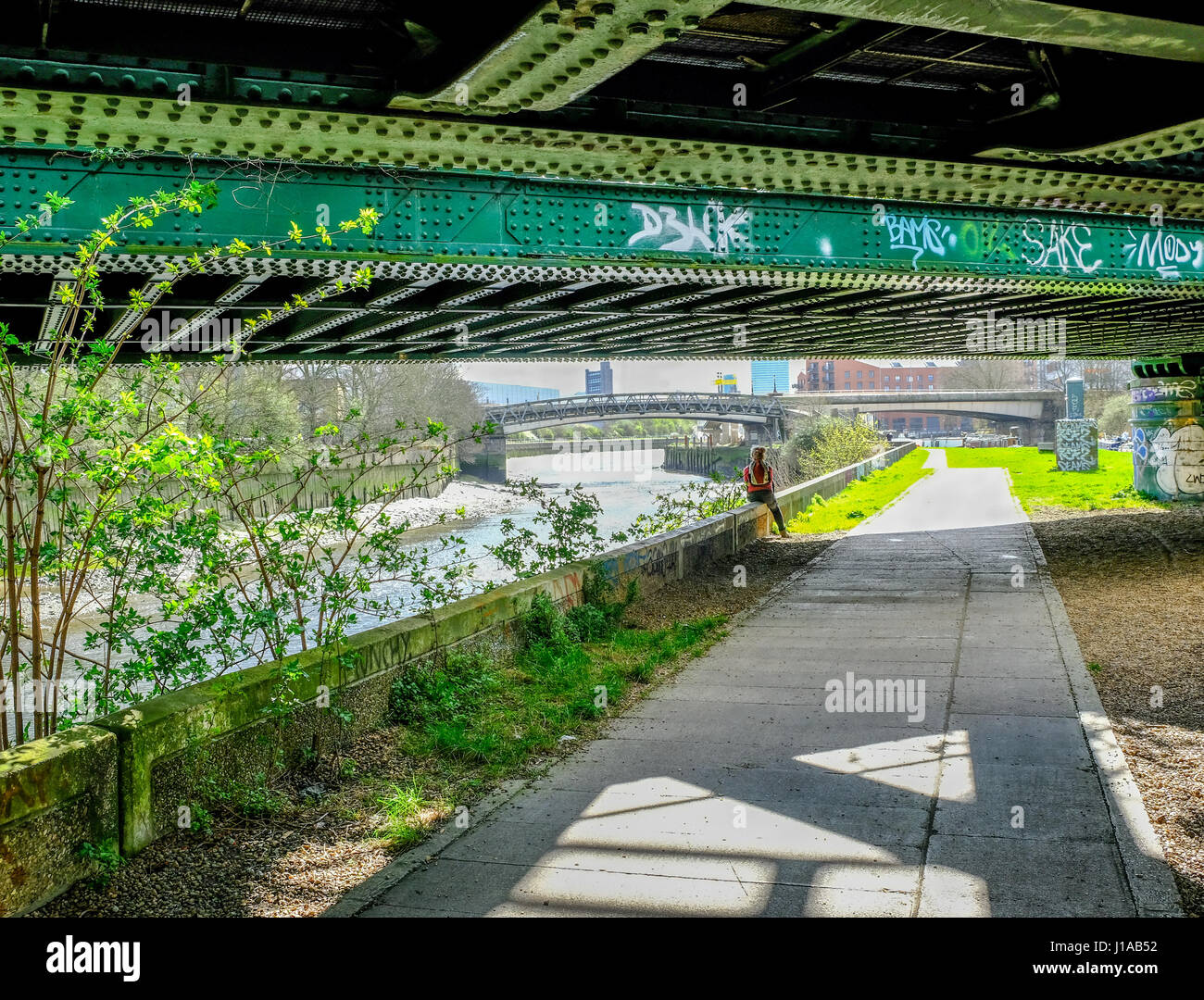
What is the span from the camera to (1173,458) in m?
21.8

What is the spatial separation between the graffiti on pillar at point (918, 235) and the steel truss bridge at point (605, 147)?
0.06 feet

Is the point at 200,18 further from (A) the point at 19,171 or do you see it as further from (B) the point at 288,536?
(B) the point at 288,536

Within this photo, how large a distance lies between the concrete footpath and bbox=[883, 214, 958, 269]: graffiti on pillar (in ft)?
11.4

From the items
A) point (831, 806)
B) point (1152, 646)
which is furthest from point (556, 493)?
point (831, 806)

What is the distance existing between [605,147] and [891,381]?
169027mm

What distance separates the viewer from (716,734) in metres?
6.46

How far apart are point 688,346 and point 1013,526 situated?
7.71 m

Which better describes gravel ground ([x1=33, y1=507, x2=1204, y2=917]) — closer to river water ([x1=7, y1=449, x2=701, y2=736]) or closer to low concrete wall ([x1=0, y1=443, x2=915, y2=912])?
low concrete wall ([x1=0, y1=443, x2=915, y2=912])

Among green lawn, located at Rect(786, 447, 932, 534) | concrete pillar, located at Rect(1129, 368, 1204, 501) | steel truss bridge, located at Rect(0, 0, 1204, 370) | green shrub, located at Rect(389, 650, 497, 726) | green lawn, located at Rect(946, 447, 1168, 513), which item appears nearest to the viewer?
steel truss bridge, located at Rect(0, 0, 1204, 370)

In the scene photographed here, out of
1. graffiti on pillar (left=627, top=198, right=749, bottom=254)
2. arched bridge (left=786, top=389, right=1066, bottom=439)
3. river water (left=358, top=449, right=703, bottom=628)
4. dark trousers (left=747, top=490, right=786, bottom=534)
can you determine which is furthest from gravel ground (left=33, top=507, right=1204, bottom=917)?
arched bridge (left=786, top=389, right=1066, bottom=439)

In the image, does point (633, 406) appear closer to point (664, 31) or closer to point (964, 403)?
point (964, 403)

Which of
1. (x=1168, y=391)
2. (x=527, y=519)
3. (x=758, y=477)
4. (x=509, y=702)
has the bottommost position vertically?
(x=527, y=519)

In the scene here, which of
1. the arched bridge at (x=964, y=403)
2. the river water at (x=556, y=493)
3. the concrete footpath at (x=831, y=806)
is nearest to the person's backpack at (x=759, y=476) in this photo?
the river water at (x=556, y=493)

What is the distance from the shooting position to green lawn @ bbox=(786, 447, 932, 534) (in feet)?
64.8
